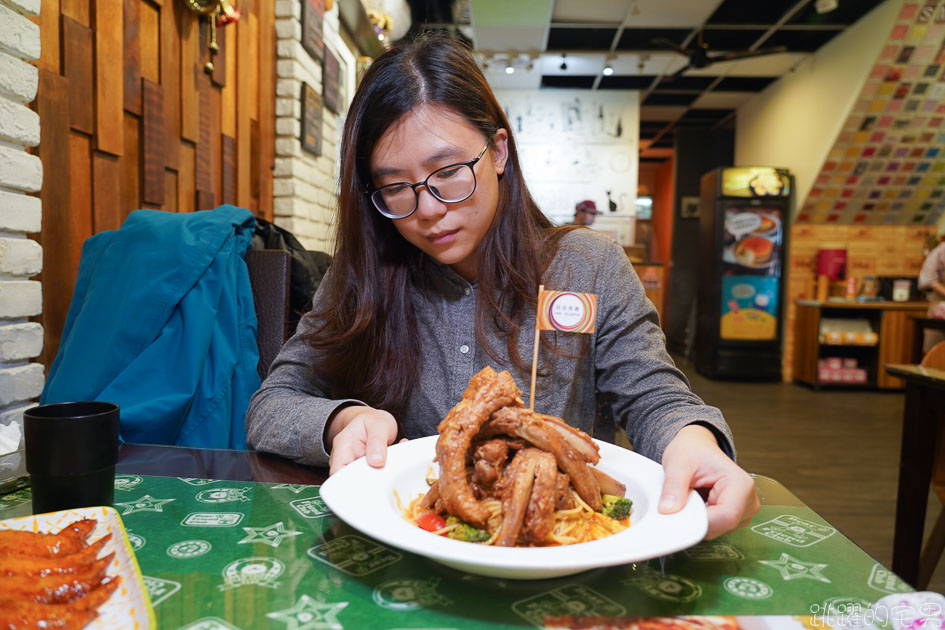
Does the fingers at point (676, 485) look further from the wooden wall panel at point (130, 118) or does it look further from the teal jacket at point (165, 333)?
the wooden wall panel at point (130, 118)

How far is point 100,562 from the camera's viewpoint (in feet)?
2.08

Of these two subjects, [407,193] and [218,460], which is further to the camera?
[407,193]

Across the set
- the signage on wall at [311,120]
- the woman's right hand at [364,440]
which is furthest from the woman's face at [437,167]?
the signage on wall at [311,120]

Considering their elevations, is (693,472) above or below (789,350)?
above

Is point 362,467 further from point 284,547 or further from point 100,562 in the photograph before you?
point 100,562

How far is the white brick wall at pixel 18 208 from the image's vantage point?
4.79 feet

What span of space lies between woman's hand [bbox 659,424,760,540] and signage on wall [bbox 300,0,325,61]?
339 cm

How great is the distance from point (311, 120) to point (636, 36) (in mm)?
4586

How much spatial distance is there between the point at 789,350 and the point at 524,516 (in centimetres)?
783

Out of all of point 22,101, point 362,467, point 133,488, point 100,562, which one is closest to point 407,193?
point 362,467

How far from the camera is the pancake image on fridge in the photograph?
7152mm

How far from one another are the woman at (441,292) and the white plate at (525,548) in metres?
0.26

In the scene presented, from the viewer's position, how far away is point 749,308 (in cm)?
735

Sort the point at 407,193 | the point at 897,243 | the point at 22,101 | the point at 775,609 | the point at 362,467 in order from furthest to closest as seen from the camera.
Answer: the point at 897,243 < the point at 22,101 < the point at 407,193 < the point at 362,467 < the point at 775,609
